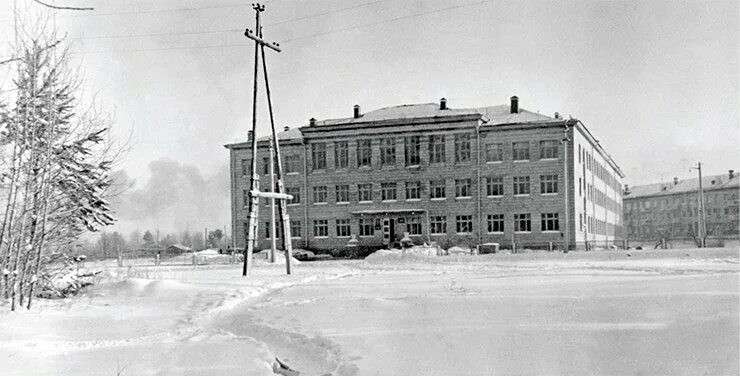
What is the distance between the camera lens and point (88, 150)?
1270cm

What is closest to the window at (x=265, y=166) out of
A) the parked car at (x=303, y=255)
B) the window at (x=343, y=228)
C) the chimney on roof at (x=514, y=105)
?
the window at (x=343, y=228)

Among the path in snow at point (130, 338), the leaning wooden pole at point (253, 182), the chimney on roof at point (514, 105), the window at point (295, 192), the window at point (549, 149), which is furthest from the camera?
the window at point (295, 192)

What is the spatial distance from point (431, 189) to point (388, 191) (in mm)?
3431

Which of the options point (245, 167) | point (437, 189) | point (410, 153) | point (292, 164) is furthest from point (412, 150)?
point (245, 167)

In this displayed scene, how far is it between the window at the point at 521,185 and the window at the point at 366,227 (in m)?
11.4

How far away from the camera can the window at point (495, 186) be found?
5067 cm

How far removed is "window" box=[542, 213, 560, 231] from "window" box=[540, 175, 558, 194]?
1706 millimetres

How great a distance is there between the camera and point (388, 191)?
53094 mm

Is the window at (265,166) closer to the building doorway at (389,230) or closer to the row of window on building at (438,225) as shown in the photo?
the row of window on building at (438,225)

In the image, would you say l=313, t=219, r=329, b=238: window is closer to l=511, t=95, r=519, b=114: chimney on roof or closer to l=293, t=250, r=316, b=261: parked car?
l=293, t=250, r=316, b=261: parked car

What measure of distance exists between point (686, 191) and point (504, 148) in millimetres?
35545

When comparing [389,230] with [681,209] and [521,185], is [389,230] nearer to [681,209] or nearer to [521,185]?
[521,185]

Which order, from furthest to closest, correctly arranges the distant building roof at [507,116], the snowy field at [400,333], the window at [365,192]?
the window at [365,192] → the distant building roof at [507,116] → the snowy field at [400,333]

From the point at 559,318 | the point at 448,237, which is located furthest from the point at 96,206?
the point at 448,237
